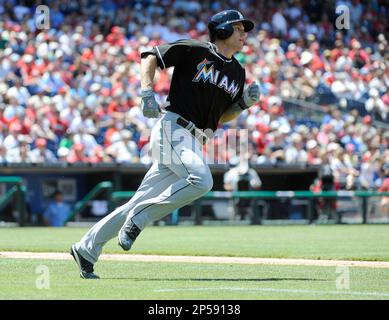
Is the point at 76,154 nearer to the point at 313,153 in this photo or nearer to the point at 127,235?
the point at 313,153

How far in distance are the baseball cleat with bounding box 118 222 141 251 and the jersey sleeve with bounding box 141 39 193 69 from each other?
1.29 metres

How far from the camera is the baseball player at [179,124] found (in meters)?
7.33

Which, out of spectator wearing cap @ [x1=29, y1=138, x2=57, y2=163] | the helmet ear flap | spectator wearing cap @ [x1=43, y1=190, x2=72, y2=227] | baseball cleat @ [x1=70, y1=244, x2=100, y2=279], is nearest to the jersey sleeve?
the helmet ear flap

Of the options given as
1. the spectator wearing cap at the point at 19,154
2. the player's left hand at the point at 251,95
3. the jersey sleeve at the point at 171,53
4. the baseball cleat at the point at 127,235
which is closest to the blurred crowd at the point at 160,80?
the spectator wearing cap at the point at 19,154

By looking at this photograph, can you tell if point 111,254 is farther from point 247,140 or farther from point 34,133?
point 247,140

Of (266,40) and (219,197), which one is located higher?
(266,40)

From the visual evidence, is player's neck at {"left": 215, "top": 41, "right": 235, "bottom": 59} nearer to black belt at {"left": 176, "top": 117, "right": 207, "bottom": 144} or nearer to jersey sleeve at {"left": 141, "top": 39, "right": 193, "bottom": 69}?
jersey sleeve at {"left": 141, "top": 39, "right": 193, "bottom": 69}

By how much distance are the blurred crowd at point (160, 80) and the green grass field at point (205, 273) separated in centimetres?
468

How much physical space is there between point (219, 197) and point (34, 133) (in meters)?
3.85

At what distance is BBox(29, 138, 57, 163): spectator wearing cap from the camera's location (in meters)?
17.4

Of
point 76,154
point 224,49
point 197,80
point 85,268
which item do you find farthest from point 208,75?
point 76,154

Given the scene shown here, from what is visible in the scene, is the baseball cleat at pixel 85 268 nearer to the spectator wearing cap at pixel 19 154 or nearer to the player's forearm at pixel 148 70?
the player's forearm at pixel 148 70

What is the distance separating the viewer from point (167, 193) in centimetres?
739
